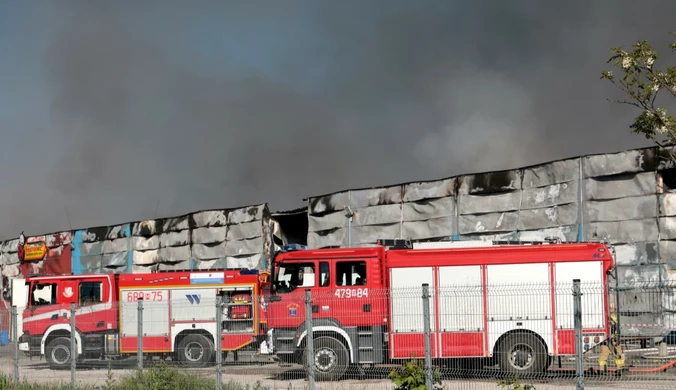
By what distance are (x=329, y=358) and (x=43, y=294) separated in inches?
445

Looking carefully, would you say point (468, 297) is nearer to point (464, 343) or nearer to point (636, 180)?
point (464, 343)

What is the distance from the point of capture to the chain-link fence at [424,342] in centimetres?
1504

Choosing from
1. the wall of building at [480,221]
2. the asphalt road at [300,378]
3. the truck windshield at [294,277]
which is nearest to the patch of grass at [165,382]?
the asphalt road at [300,378]

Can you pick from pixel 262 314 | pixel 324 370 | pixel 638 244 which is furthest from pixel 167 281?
pixel 638 244

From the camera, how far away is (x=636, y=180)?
25.1 meters

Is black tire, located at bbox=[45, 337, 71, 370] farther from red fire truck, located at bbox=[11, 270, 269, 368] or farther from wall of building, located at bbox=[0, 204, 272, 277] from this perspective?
wall of building, located at bbox=[0, 204, 272, 277]

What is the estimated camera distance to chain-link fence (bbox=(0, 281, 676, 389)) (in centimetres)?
1504

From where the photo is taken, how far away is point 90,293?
25.9m

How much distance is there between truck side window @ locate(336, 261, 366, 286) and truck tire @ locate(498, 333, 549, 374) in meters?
3.84

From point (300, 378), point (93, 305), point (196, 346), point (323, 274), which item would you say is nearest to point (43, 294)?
point (93, 305)

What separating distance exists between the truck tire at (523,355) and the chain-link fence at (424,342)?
3 centimetres

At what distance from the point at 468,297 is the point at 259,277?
8.43 meters

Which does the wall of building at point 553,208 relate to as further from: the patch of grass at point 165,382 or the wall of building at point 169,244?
the patch of grass at point 165,382

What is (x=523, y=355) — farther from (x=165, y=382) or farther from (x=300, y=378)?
(x=165, y=382)
